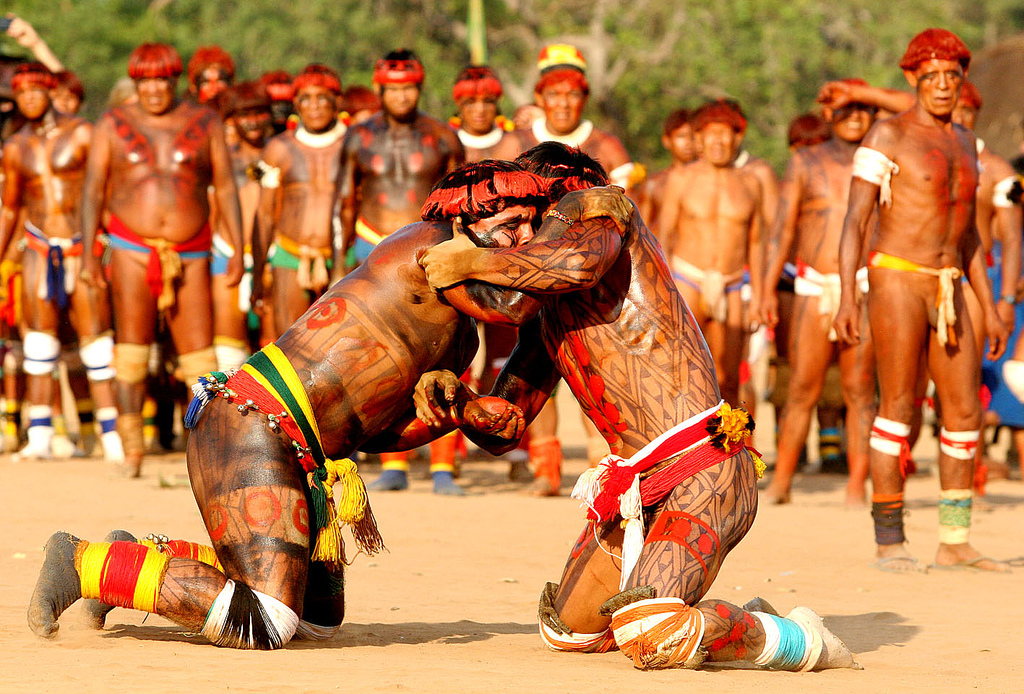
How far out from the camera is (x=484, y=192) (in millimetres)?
4668

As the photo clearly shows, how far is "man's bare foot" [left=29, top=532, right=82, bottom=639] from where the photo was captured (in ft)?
14.9

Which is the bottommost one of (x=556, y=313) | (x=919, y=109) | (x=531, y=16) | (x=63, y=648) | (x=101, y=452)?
(x=101, y=452)

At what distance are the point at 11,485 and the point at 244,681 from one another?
539cm

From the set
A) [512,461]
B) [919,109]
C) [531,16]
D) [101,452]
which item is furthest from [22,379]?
[531,16]

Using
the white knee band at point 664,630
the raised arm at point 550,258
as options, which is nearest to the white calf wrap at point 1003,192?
the raised arm at point 550,258

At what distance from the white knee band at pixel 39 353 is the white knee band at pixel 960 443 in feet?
21.4

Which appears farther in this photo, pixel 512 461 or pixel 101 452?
pixel 101 452

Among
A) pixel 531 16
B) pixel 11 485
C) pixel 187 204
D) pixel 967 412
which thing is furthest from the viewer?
pixel 531 16

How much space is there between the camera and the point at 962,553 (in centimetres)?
707

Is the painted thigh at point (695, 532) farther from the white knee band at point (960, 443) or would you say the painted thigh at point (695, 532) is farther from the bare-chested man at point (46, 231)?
the bare-chested man at point (46, 231)

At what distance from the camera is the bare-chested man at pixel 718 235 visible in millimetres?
9992

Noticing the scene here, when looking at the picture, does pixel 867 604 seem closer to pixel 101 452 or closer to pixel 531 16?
pixel 101 452

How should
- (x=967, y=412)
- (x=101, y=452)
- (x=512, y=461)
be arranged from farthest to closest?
(x=101, y=452) → (x=512, y=461) → (x=967, y=412)

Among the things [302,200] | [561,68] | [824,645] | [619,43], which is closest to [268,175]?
[302,200]
